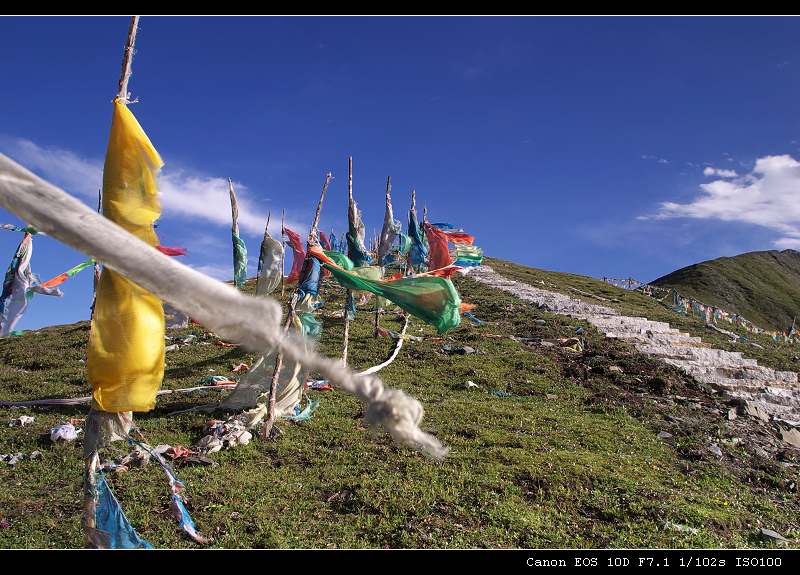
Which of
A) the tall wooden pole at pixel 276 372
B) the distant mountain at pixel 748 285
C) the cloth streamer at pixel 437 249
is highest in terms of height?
the distant mountain at pixel 748 285

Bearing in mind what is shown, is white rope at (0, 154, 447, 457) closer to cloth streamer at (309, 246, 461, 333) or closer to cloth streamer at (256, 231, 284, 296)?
cloth streamer at (309, 246, 461, 333)

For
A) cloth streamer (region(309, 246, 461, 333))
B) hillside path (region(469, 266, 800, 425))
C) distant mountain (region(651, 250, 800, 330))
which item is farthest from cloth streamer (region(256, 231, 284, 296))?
distant mountain (region(651, 250, 800, 330))

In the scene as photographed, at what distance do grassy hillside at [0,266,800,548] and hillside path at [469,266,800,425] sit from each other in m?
2.08

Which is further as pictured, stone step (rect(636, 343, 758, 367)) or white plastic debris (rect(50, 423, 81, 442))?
stone step (rect(636, 343, 758, 367))

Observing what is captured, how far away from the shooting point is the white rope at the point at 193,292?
300cm

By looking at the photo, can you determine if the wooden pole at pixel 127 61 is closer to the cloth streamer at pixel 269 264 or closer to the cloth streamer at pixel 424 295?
the cloth streamer at pixel 424 295

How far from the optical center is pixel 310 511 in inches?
392

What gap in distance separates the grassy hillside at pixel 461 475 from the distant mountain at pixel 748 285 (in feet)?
301

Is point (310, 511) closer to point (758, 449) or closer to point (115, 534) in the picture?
point (115, 534)

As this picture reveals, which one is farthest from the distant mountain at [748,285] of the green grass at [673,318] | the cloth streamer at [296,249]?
the cloth streamer at [296,249]

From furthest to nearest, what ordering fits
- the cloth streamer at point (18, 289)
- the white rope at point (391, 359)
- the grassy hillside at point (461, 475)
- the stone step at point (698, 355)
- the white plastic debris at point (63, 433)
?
the stone step at point (698, 355)
the white rope at point (391, 359)
the cloth streamer at point (18, 289)
the white plastic debris at point (63, 433)
the grassy hillside at point (461, 475)

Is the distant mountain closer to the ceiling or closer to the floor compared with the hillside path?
closer to the ceiling

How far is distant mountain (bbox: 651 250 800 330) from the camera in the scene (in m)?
103

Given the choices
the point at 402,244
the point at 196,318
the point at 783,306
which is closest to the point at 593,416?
the point at 402,244
